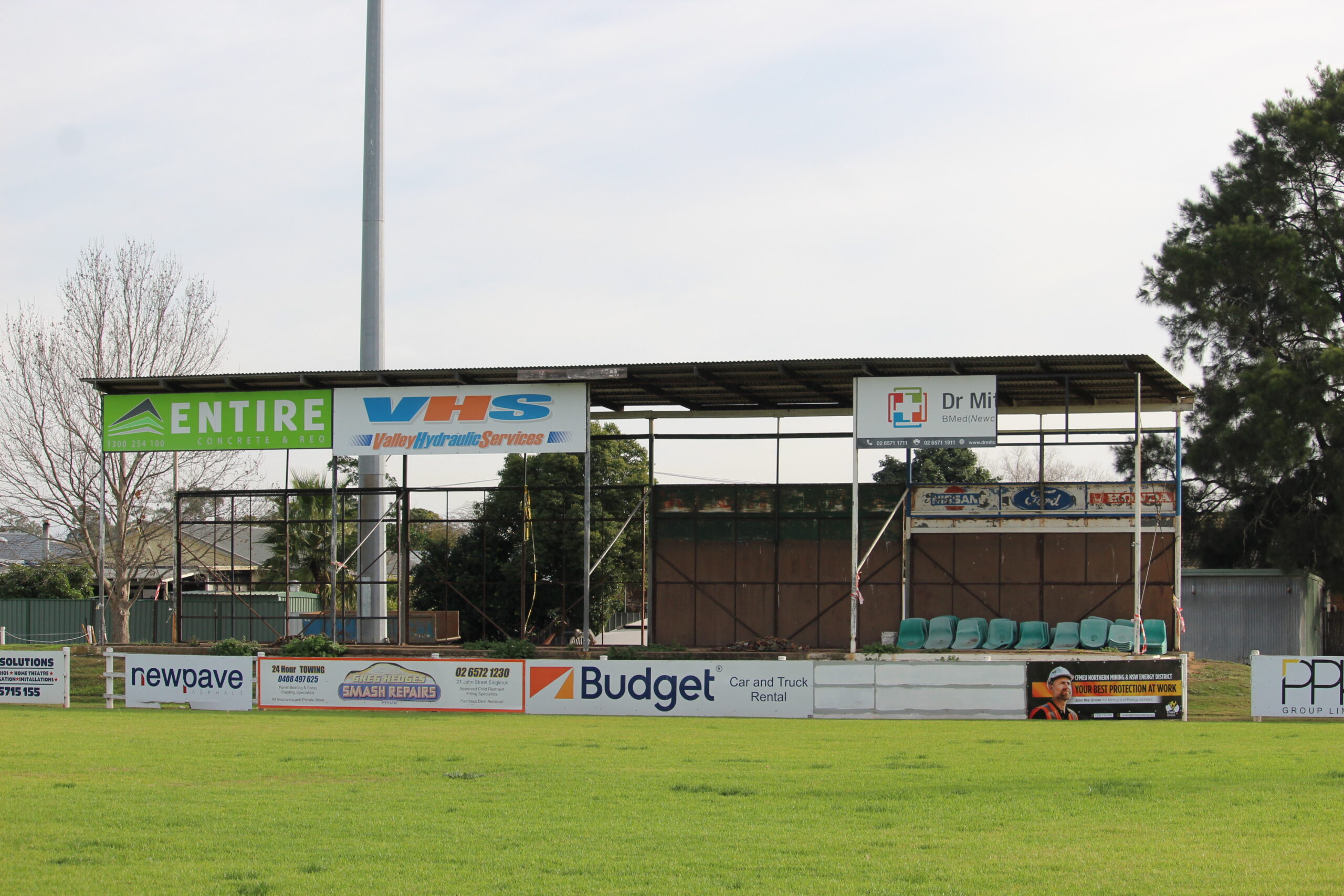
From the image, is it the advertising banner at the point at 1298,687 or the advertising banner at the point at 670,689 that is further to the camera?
the advertising banner at the point at 670,689

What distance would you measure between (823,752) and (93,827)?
8.85 metres

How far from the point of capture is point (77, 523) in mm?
40156

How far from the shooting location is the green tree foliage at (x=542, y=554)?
4178 centimetres

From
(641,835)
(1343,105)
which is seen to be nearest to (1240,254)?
(1343,105)

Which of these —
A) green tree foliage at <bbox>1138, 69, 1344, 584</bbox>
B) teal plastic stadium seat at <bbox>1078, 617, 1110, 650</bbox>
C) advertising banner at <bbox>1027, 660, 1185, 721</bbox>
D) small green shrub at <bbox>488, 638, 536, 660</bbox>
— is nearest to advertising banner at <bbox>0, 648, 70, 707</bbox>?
small green shrub at <bbox>488, 638, 536, 660</bbox>

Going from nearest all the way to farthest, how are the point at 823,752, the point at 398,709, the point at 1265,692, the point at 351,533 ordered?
the point at 823,752 → the point at 1265,692 → the point at 398,709 → the point at 351,533

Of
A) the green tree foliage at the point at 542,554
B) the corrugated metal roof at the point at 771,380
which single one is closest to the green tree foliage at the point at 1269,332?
the corrugated metal roof at the point at 771,380

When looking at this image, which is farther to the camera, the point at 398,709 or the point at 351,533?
the point at 351,533

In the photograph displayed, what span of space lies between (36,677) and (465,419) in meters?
9.86

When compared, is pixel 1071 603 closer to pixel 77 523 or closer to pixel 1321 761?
pixel 1321 761

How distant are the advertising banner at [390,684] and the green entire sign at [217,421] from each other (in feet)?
22.1

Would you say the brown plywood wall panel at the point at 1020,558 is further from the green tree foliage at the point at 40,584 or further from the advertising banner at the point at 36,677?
the green tree foliage at the point at 40,584

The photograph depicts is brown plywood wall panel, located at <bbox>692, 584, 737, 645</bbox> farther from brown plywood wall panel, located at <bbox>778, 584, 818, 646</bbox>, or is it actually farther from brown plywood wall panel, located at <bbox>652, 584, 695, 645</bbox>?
brown plywood wall panel, located at <bbox>778, 584, 818, 646</bbox>

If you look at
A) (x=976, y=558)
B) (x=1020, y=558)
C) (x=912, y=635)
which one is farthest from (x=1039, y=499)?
(x=912, y=635)
